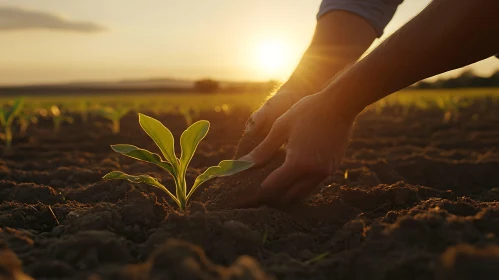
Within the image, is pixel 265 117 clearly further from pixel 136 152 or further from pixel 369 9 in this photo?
pixel 369 9

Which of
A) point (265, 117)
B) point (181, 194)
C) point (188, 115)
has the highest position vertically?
point (265, 117)

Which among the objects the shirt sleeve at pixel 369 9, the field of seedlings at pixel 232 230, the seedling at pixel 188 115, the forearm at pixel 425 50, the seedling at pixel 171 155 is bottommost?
the seedling at pixel 188 115

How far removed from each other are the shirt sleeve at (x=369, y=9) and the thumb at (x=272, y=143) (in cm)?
111

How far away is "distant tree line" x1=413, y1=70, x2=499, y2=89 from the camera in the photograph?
4146 cm

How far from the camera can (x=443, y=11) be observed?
58.8 inches

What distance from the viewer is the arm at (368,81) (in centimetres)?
150

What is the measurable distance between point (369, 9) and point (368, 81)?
1136 millimetres

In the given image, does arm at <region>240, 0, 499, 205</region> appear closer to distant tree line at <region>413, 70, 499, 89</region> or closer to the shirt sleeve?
the shirt sleeve

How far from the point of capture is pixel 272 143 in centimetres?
182

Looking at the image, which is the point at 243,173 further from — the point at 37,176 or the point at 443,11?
the point at 37,176

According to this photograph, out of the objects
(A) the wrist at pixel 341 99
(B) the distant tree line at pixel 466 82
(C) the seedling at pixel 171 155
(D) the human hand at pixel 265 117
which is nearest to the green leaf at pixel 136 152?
(C) the seedling at pixel 171 155

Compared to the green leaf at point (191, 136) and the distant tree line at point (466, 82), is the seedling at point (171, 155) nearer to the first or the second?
the green leaf at point (191, 136)

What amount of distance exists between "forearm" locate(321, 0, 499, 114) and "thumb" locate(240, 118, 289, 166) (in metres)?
0.20

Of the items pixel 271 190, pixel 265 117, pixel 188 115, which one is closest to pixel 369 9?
pixel 265 117
